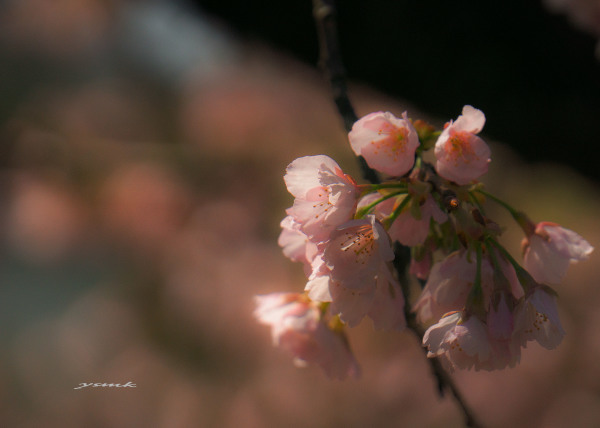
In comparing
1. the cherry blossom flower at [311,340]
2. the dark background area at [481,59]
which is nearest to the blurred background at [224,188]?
the dark background area at [481,59]

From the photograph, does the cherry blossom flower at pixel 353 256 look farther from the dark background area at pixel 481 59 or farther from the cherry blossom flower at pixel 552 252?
the dark background area at pixel 481 59

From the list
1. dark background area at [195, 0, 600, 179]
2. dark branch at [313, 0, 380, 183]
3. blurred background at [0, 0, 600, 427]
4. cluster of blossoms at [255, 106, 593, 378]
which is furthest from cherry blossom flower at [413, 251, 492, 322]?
dark background area at [195, 0, 600, 179]

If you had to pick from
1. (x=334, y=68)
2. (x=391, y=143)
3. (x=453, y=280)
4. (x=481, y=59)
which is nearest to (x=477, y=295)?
(x=453, y=280)

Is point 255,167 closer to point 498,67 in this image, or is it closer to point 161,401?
point 161,401

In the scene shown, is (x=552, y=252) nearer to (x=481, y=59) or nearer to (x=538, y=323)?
(x=538, y=323)

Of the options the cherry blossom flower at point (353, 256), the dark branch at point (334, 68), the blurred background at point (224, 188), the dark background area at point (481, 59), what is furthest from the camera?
the blurred background at point (224, 188)
